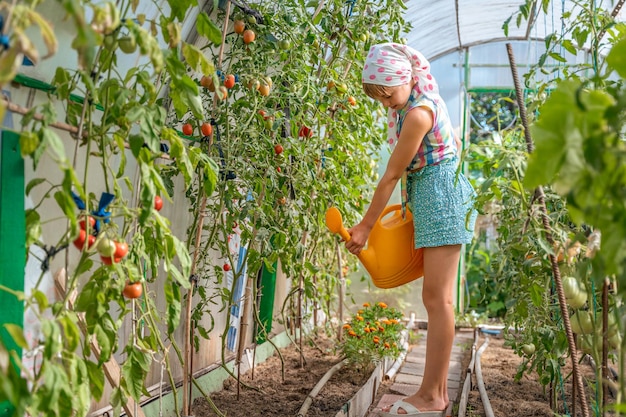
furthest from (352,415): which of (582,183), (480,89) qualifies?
(480,89)

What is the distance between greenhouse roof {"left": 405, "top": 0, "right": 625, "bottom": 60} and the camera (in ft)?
16.2

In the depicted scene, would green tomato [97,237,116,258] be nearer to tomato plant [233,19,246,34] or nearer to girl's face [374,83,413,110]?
tomato plant [233,19,246,34]

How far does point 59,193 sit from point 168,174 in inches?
37.1

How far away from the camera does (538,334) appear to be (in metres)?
2.34

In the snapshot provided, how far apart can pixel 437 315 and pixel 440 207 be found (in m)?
0.39

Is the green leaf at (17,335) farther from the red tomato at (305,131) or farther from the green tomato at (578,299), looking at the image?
the red tomato at (305,131)

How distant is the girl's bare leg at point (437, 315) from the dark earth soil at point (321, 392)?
0.18 meters

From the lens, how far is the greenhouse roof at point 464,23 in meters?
4.93

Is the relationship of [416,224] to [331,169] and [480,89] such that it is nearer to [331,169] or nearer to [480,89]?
[331,169]

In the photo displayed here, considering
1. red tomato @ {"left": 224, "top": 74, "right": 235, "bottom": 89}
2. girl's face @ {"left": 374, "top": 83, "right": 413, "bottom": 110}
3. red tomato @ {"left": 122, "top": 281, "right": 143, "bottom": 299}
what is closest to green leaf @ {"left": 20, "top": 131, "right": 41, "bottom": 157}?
red tomato @ {"left": 122, "top": 281, "right": 143, "bottom": 299}

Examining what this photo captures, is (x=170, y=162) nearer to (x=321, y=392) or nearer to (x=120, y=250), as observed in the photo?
(x=120, y=250)

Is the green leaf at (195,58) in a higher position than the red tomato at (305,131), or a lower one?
lower

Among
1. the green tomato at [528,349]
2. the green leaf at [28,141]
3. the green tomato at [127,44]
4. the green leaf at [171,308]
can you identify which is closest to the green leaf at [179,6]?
the green tomato at [127,44]

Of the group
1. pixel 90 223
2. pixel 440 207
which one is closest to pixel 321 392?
pixel 440 207
